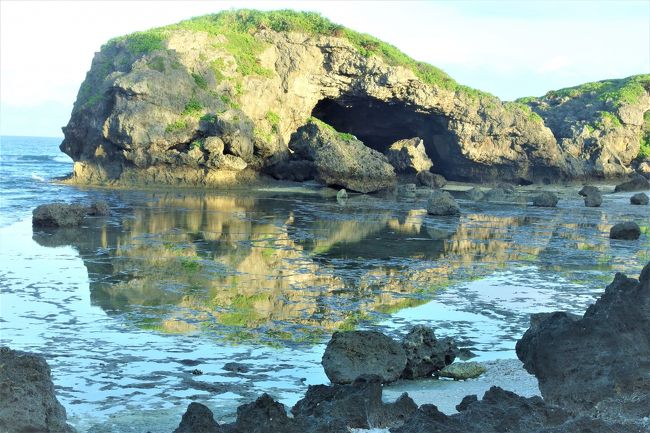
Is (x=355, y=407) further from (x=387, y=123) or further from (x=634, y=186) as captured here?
(x=387, y=123)

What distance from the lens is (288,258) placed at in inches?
695

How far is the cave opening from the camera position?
171ft

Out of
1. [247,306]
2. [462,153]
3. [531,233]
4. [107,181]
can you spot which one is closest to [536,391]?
[247,306]

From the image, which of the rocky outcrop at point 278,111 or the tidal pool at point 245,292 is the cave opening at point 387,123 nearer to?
the rocky outcrop at point 278,111

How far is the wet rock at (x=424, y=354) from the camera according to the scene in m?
8.92

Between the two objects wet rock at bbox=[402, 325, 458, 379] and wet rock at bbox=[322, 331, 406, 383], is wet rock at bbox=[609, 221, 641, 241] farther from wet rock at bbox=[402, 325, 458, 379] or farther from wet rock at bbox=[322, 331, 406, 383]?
wet rock at bbox=[322, 331, 406, 383]

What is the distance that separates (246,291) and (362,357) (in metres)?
5.38

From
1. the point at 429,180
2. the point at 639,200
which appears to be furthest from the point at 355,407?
the point at 429,180

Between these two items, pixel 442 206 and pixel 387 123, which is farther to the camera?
pixel 387 123

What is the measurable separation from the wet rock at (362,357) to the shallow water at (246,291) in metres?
0.32

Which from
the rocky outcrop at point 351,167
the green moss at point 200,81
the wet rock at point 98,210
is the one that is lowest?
the wet rock at point 98,210

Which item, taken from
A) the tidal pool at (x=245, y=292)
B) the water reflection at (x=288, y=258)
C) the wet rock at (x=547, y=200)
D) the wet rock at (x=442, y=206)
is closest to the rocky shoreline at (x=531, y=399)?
the tidal pool at (x=245, y=292)

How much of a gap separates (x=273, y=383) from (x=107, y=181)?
114 feet

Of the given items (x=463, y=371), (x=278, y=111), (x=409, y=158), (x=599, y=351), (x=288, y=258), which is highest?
(x=278, y=111)
